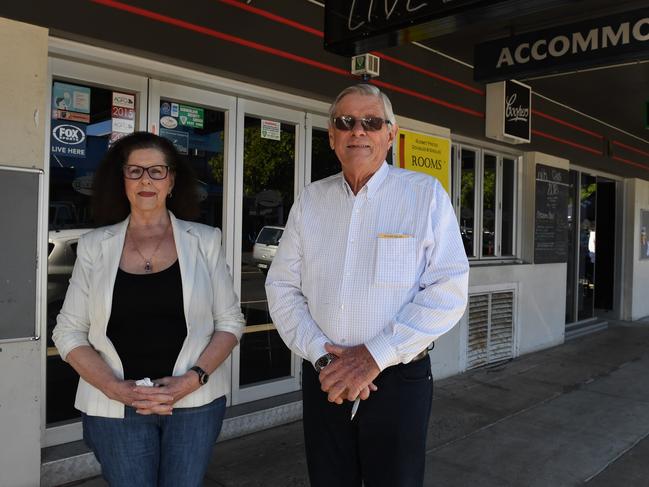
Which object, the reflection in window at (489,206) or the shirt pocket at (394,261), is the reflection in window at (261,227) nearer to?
the shirt pocket at (394,261)

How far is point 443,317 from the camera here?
1.84 m

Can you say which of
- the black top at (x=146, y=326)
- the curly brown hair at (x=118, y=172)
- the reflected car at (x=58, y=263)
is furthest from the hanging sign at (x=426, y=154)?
the black top at (x=146, y=326)

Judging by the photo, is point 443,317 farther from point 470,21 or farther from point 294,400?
point 294,400

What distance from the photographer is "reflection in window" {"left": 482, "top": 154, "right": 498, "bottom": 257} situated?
685 centimetres

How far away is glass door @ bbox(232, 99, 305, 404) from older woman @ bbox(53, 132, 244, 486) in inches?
87.2

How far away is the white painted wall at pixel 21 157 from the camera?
3.02 meters

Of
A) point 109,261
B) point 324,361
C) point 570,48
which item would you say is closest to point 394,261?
point 324,361

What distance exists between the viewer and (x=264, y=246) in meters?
4.54

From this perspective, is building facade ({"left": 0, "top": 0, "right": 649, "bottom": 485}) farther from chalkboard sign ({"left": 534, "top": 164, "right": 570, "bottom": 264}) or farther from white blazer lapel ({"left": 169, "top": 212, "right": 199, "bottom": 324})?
white blazer lapel ({"left": 169, "top": 212, "right": 199, "bottom": 324})

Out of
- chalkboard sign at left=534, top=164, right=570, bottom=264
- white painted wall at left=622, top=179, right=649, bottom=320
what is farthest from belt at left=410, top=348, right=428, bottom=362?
white painted wall at left=622, top=179, right=649, bottom=320

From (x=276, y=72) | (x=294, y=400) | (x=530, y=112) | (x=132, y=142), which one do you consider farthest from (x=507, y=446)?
(x=530, y=112)

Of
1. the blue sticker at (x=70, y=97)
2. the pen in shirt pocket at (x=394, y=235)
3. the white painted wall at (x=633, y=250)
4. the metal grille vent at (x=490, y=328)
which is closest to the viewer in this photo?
the pen in shirt pocket at (x=394, y=235)

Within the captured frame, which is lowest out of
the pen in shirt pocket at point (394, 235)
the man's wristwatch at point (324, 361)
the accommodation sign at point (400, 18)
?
the man's wristwatch at point (324, 361)

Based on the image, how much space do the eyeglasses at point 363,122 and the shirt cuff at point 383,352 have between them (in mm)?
709
